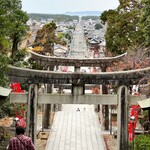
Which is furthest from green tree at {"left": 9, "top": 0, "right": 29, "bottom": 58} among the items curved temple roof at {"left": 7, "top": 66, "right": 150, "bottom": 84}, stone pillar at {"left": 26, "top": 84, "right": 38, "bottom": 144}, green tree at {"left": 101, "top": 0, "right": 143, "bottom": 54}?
green tree at {"left": 101, "top": 0, "right": 143, "bottom": 54}

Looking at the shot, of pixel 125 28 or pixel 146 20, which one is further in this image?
pixel 125 28

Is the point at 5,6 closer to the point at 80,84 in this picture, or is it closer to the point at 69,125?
the point at 80,84

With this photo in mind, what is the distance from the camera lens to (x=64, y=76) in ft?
69.2

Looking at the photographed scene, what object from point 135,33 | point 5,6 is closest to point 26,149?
point 5,6

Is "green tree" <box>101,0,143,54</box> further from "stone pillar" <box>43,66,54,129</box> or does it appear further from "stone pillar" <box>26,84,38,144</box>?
"stone pillar" <box>26,84,38,144</box>

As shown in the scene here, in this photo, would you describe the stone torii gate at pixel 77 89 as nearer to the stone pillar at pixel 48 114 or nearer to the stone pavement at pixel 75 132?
the stone pavement at pixel 75 132

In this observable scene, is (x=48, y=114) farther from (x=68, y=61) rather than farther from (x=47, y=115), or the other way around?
(x=68, y=61)

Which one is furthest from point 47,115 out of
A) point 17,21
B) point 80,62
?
point 17,21

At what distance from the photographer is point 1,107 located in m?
22.4

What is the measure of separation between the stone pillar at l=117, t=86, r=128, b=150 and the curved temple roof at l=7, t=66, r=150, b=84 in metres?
0.75

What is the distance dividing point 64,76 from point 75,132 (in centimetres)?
856

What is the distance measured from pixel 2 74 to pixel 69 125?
13360 mm

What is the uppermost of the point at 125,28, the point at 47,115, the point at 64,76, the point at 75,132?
the point at 125,28

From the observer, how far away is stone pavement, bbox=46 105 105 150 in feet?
82.7
